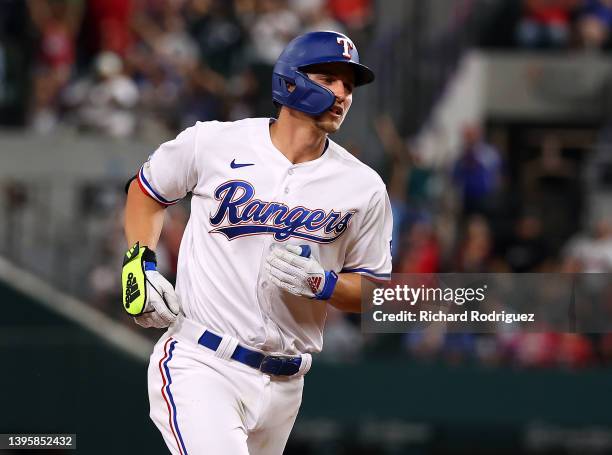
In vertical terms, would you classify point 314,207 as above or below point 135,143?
above

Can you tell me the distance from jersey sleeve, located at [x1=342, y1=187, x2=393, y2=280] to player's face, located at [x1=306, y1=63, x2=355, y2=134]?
1.07ft

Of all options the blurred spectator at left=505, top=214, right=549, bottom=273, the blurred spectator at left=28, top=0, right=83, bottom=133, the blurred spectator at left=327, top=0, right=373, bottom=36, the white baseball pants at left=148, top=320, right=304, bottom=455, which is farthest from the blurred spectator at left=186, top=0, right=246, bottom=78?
the white baseball pants at left=148, top=320, right=304, bottom=455

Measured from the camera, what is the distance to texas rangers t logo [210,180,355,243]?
189 inches

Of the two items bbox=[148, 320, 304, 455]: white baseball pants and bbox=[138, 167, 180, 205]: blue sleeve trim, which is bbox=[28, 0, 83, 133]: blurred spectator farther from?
bbox=[148, 320, 304, 455]: white baseball pants

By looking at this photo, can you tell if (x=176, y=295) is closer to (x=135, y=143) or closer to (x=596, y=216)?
(x=135, y=143)

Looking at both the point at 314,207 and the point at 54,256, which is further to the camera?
the point at 54,256

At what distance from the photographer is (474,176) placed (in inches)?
476

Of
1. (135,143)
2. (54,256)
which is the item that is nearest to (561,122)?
(135,143)

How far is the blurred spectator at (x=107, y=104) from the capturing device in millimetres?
11875

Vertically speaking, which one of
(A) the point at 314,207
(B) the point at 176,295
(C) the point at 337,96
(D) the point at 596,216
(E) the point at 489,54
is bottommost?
(D) the point at 596,216

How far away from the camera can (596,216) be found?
1270 cm

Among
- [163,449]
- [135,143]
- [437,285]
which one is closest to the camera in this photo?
[437,285]

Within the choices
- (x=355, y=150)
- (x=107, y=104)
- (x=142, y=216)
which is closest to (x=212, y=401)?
(x=142, y=216)

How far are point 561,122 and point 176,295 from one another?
10286 millimetres
